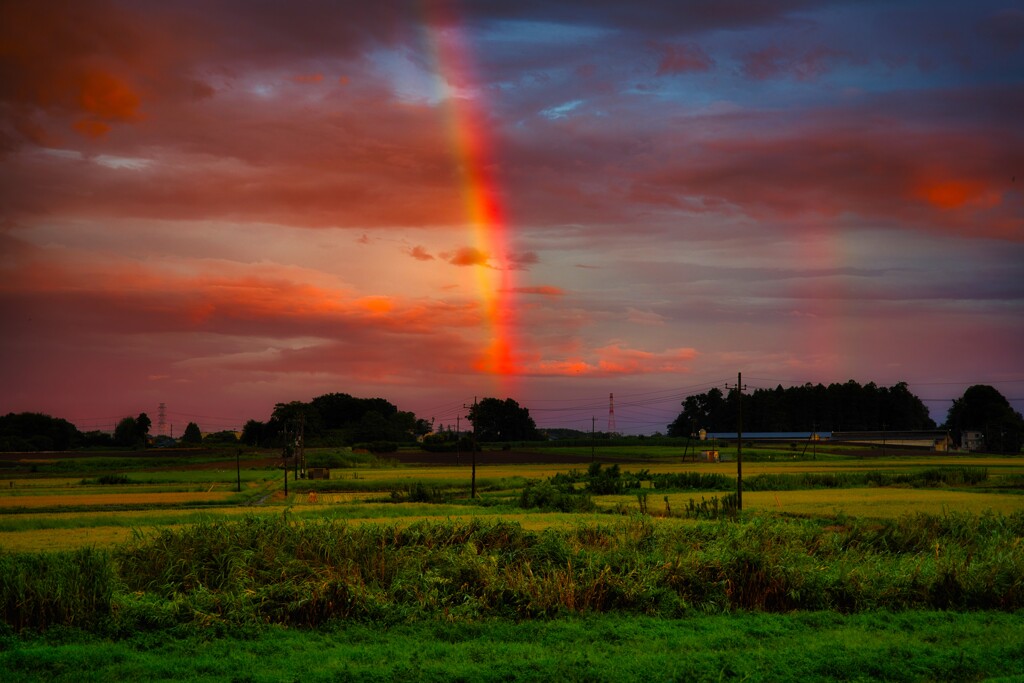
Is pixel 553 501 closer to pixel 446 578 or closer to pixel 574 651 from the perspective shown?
pixel 446 578

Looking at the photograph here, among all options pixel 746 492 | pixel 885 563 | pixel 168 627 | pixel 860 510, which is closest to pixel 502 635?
pixel 168 627

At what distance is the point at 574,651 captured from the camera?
17.5 metres

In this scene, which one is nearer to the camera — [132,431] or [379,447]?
[379,447]

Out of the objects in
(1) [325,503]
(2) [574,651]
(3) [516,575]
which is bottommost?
(1) [325,503]

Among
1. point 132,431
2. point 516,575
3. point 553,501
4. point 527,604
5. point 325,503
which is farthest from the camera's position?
point 132,431

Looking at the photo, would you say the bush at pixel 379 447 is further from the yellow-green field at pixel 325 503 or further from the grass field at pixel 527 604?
the grass field at pixel 527 604

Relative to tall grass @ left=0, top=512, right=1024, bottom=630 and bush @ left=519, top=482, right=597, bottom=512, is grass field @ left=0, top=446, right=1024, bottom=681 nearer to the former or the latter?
tall grass @ left=0, top=512, right=1024, bottom=630

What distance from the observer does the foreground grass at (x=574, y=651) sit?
52.7 feet

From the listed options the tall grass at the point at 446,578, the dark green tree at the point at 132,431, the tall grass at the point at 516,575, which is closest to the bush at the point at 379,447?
the dark green tree at the point at 132,431

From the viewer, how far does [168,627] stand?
1928cm

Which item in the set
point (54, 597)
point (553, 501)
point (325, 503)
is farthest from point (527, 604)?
point (325, 503)

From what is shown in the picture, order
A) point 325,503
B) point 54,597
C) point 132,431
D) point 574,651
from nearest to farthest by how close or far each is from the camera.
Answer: point 574,651, point 54,597, point 325,503, point 132,431

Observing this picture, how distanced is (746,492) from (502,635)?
4970 centimetres

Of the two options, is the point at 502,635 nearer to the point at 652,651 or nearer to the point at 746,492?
the point at 652,651
